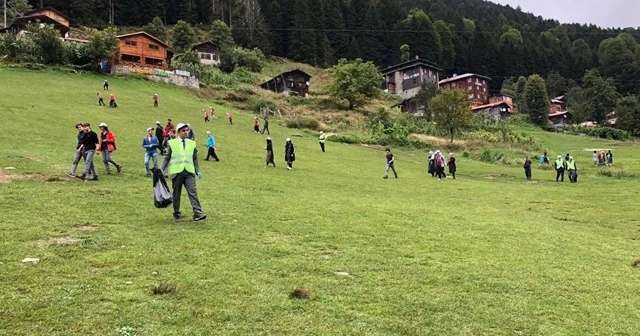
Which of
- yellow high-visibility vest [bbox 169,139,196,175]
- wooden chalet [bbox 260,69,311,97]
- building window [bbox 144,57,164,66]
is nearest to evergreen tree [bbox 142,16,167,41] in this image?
building window [bbox 144,57,164,66]

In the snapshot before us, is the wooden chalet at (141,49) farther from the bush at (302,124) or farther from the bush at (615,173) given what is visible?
the bush at (615,173)

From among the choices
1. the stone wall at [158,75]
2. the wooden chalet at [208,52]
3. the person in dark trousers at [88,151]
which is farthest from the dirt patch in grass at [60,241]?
the wooden chalet at [208,52]

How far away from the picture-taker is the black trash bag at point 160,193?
12.6 m

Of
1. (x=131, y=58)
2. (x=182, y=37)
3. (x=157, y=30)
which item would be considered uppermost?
(x=157, y=30)

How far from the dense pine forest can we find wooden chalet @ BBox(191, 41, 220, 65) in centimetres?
2194

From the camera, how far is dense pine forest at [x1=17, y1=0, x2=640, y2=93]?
143125 mm

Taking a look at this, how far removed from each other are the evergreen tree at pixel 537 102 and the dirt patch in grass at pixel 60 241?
399 feet

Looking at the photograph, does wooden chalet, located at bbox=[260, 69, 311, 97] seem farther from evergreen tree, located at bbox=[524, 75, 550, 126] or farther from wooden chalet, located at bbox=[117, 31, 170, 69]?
evergreen tree, located at bbox=[524, 75, 550, 126]

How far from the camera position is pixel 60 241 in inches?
402

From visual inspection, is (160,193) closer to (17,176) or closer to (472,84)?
(17,176)

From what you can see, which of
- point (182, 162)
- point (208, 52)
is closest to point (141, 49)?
point (208, 52)

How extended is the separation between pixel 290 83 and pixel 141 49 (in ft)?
101

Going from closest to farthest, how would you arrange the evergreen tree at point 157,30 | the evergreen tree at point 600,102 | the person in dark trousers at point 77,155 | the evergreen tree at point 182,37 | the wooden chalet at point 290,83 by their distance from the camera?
the person in dark trousers at point 77,155 → the wooden chalet at point 290,83 → the evergreen tree at point 182,37 → the evergreen tree at point 157,30 → the evergreen tree at point 600,102

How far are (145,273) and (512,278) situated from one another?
660 centimetres
